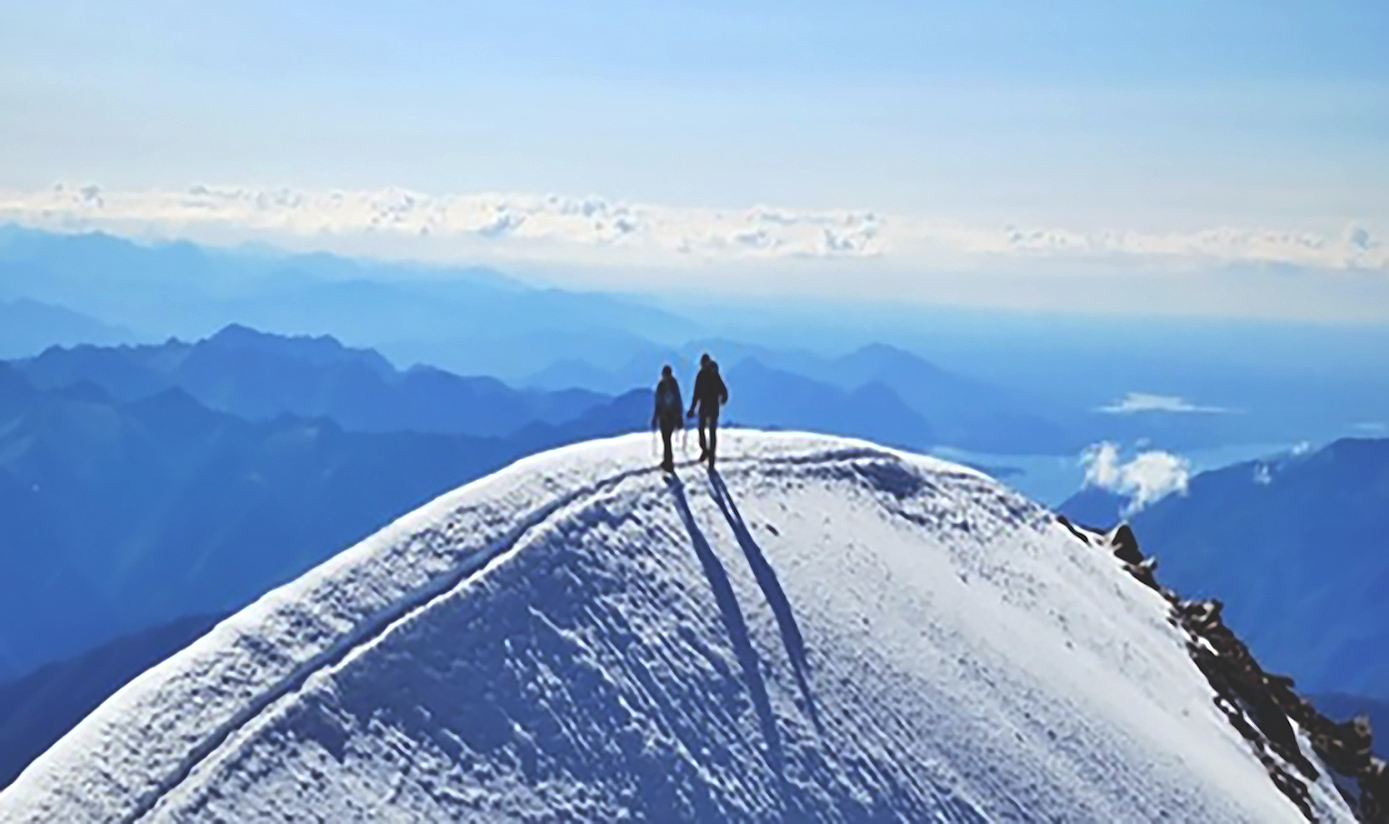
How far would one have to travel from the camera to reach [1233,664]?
45500 mm

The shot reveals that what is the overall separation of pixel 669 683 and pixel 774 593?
4594mm

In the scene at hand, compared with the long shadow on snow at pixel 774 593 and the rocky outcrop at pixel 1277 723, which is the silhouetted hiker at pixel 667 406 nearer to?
the long shadow on snow at pixel 774 593

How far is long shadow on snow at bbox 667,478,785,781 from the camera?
2848cm

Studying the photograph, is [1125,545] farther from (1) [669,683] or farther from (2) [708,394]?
(1) [669,683]

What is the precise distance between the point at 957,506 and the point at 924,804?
49.7ft

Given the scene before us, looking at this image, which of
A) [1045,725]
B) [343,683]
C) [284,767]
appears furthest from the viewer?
[1045,725]

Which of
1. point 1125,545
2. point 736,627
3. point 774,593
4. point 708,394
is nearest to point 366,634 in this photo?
point 736,627

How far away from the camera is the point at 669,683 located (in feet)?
93.7

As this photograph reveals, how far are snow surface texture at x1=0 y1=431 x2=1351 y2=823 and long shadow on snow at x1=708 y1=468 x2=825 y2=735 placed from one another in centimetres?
7

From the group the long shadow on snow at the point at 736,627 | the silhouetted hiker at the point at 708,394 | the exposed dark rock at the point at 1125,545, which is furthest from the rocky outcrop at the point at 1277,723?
the long shadow on snow at the point at 736,627

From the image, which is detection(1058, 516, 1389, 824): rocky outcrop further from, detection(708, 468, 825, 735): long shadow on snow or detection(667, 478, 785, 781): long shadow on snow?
detection(667, 478, 785, 781): long shadow on snow

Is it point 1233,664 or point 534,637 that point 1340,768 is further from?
point 534,637

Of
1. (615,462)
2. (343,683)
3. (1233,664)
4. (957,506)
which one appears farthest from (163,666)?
(1233,664)

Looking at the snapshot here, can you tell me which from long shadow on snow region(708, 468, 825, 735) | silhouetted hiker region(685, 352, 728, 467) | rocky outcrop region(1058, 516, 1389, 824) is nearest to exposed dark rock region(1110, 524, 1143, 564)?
rocky outcrop region(1058, 516, 1389, 824)
